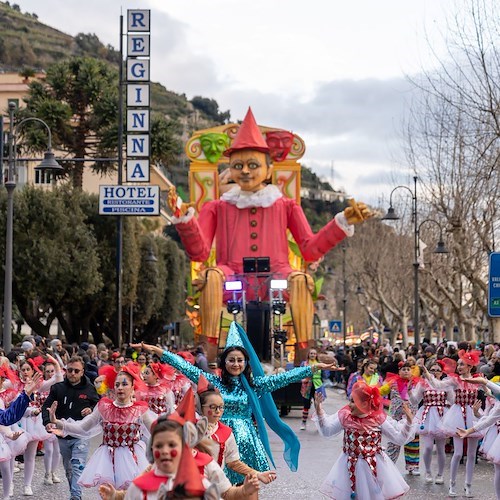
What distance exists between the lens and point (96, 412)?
11.1 m

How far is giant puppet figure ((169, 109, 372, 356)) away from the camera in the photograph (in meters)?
27.8

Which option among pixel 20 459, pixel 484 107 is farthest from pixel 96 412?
pixel 484 107

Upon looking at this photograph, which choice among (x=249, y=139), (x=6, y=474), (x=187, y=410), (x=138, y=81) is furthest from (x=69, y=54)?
(x=187, y=410)

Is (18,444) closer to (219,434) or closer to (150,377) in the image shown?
(150,377)

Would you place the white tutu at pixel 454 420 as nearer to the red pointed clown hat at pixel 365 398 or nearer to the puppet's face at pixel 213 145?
the red pointed clown hat at pixel 365 398

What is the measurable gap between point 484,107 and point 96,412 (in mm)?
14766

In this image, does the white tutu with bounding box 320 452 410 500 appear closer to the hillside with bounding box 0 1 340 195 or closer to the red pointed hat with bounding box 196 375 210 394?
the red pointed hat with bounding box 196 375 210 394

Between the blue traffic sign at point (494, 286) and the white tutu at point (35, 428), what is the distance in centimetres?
667

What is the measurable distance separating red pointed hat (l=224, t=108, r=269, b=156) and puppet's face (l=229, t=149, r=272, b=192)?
0.15m

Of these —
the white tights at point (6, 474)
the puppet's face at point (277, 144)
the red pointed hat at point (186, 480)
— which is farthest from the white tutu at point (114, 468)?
the puppet's face at point (277, 144)

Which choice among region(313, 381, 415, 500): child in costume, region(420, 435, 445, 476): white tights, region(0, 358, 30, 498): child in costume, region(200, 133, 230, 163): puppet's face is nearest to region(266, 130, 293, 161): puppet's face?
region(200, 133, 230, 163): puppet's face

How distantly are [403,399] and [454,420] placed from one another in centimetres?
156

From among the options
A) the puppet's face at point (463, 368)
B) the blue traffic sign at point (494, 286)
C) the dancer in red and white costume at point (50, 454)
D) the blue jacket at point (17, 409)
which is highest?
the blue traffic sign at point (494, 286)

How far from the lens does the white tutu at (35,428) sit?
15.1 metres
